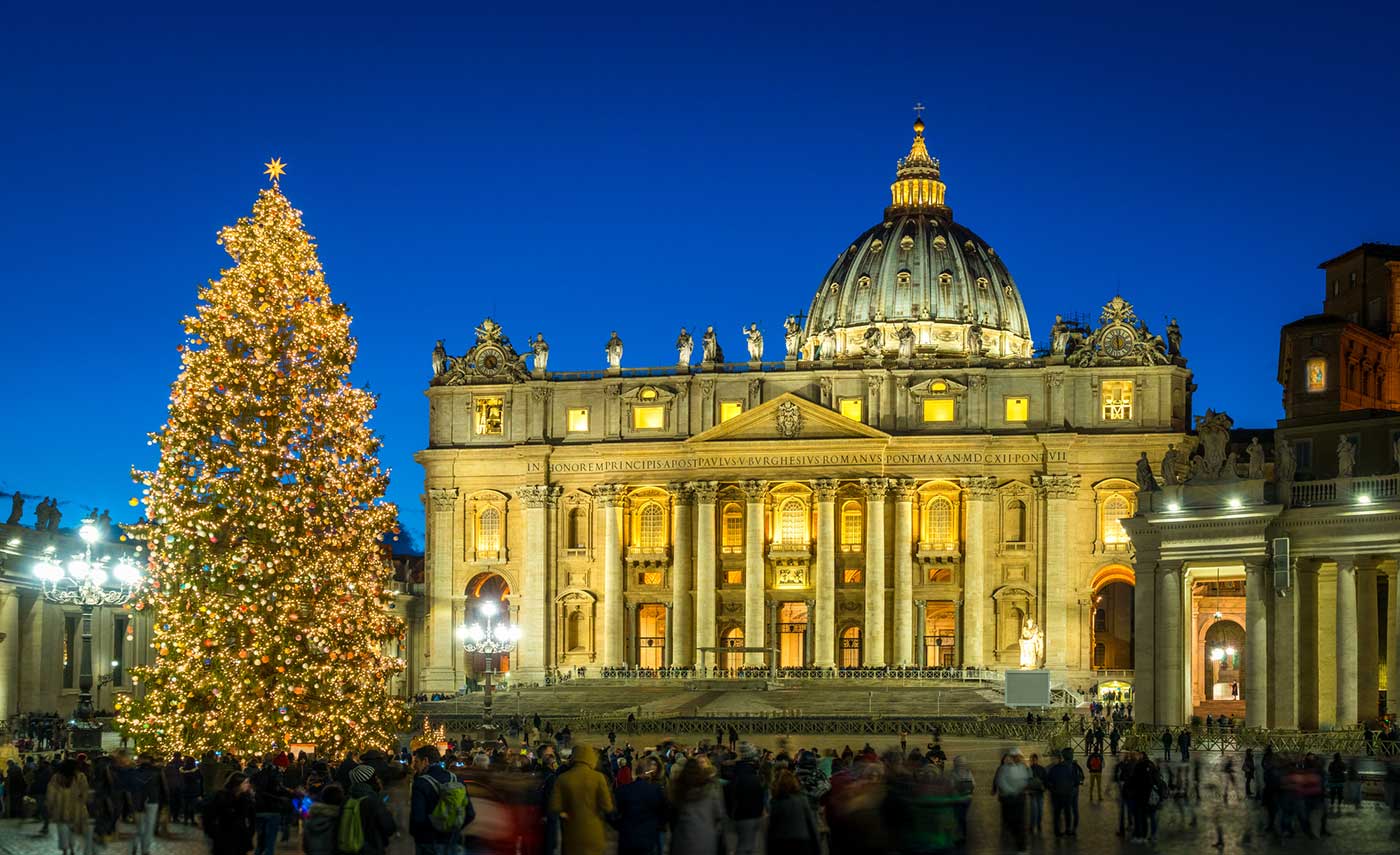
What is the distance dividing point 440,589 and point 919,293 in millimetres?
39635

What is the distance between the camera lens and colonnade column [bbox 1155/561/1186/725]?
56.2m

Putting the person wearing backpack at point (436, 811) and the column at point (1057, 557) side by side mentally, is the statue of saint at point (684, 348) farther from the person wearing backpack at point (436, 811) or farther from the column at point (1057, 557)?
the person wearing backpack at point (436, 811)

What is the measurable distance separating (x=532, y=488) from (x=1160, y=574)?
172ft

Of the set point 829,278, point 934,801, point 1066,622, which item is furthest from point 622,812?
point 829,278

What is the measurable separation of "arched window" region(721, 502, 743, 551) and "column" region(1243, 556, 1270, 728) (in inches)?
1981

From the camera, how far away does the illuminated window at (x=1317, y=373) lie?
84.8m

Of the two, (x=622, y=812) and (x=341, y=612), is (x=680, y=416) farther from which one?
(x=622, y=812)

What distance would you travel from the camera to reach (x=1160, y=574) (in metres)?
56.5

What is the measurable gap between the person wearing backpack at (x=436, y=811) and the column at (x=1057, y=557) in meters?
75.5

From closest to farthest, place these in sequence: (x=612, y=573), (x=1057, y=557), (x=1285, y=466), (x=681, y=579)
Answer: (x=1285, y=466) < (x=1057, y=557) < (x=681, y=579) < (x=612, y=573)

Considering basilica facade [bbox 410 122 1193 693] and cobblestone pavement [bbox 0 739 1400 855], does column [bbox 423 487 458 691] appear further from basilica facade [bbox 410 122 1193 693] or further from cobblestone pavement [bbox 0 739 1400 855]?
cobblestone pavement [bbox 0 739 1400 855]

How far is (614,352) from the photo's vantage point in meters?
106

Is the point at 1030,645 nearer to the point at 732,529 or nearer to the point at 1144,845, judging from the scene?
the point at 732,529

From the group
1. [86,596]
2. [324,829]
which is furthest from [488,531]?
[324,829]
